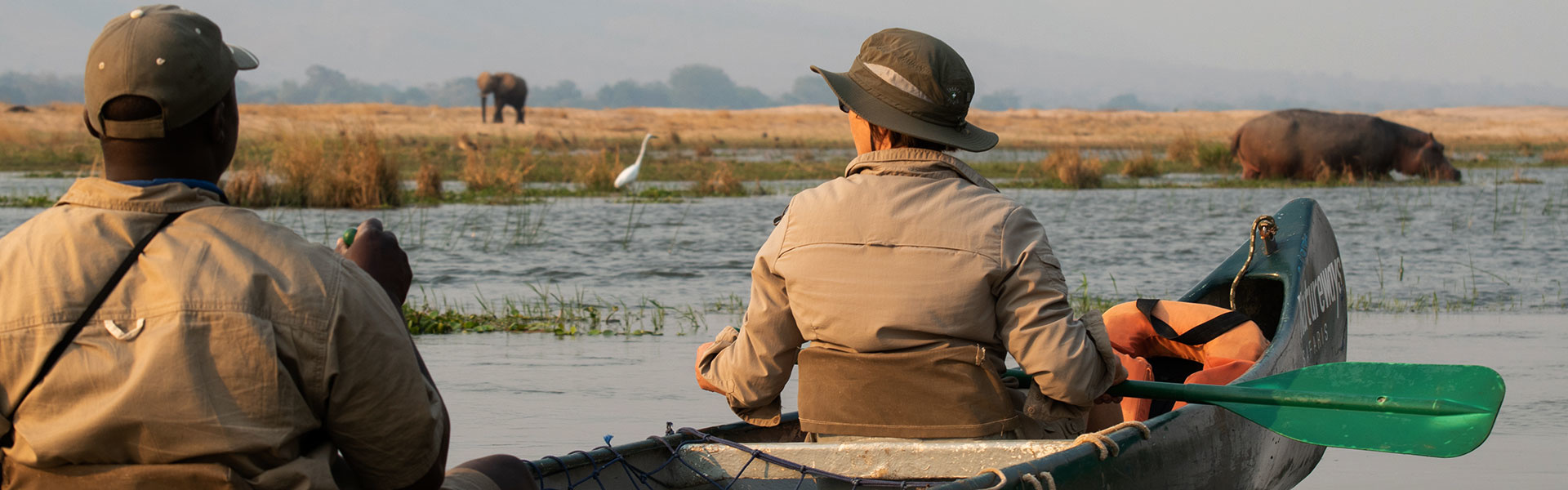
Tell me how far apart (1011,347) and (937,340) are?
0.51ft

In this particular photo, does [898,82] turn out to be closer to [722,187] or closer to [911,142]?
[911,142]

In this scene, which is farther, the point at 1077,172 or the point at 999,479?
the point at 1077,172

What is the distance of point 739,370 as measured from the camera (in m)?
3.35

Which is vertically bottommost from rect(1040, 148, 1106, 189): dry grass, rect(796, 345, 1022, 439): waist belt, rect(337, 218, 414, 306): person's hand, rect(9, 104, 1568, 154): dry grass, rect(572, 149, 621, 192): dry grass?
rect(9, 104, 1568, 154): dry grass

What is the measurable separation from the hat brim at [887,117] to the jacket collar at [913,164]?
0.04m

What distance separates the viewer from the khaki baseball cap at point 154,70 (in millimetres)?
2119

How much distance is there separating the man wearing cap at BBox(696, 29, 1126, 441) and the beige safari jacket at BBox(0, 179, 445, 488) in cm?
119

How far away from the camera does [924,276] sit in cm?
305

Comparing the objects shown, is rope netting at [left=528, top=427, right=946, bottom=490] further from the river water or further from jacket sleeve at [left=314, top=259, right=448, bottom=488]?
the river water

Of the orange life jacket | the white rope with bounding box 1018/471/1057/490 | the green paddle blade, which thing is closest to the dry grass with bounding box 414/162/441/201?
the orange life jacket

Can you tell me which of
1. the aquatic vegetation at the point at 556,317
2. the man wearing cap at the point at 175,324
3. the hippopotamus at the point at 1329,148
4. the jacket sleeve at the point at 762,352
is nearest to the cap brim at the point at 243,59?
the man wearing cap at the point at 175,324

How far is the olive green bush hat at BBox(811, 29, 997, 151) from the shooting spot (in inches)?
126

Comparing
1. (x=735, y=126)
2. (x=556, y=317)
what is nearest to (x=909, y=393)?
(x=556, y=317)

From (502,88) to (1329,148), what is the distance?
31226 millimetres
